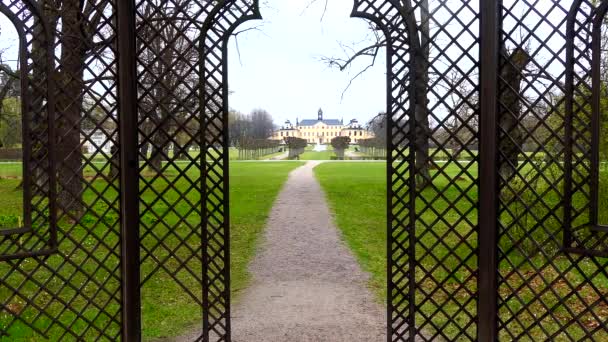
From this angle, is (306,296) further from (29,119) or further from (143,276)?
(29,119)

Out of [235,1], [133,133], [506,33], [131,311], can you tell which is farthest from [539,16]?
[131,311]

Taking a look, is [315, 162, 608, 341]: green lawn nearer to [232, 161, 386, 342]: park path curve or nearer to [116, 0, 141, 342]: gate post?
[232, 161, 386, 342]: park path curve

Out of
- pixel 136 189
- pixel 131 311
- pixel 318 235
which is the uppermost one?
pixel 136 189

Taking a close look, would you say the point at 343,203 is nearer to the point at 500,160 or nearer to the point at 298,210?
the point at 298,210

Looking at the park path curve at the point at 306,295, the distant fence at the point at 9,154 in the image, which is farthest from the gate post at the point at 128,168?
the distant fence at the point at 9,154

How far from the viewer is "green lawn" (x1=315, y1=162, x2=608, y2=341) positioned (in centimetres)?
396

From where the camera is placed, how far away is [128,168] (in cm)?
410

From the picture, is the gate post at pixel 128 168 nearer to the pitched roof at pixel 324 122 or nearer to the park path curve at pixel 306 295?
the park path curve at pixel 306 295

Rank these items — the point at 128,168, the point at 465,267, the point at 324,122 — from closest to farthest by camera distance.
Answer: the point at 128,168 < the point at 465,267 < the point at 324,122

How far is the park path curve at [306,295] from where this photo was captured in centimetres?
542

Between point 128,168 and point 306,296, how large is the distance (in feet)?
12.2

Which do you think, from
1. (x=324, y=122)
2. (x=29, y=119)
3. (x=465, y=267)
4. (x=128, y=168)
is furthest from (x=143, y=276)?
(x=324, y=122)

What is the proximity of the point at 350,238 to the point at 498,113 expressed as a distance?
760 centimetres

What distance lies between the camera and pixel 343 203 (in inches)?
661
